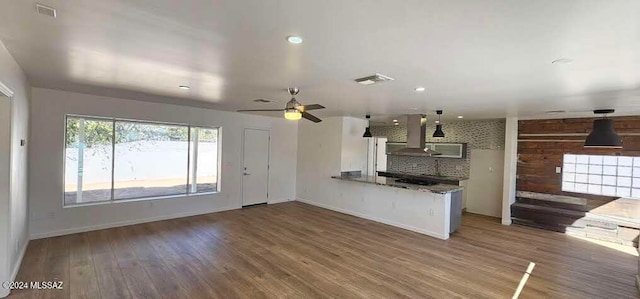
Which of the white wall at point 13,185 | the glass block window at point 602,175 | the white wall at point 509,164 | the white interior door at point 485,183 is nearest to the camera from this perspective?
the white wall at point 13,185

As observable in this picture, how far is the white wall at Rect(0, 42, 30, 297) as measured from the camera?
2.89m

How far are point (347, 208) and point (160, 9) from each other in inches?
244

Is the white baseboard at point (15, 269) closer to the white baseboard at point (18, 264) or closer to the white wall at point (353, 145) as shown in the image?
the white baseboard at point (18, 264)

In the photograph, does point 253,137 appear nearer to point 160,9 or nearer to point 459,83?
point 459,83

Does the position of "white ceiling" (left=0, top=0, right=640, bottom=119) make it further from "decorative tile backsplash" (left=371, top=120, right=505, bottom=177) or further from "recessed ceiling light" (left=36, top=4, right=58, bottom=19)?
"decorative tile backsplash" (left=371, top=120, right=505, bottom=177)

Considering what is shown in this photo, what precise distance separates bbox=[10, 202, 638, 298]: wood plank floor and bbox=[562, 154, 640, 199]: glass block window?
1.34 meters

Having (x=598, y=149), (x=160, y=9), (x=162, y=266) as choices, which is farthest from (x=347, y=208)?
(x=160, y=9)

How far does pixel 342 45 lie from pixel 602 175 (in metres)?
7.01

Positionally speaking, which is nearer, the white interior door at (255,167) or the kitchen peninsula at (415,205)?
the kitchen peninsula at (415,205)

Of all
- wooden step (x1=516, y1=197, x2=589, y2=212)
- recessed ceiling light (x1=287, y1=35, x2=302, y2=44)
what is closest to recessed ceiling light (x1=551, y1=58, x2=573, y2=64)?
recessed ceiling light (x1=287, y1=35, x2=302, y2=44)

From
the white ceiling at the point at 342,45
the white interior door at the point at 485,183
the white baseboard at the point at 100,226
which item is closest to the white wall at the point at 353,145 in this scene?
the white interior door at the point at 485,183

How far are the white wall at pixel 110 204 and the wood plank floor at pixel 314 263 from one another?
33cm

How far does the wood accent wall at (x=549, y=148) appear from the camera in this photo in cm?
600

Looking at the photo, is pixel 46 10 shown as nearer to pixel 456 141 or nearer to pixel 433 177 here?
pixel 433 177
